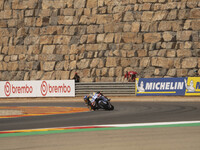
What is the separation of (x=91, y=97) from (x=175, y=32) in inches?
745

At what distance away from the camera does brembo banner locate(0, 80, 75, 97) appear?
34688mm

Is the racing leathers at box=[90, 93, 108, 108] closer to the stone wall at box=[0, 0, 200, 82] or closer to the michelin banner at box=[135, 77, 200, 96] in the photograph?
the michelin banner at box=[135, 77, 200, 96]

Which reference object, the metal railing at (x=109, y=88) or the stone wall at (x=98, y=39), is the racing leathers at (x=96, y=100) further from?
the stone wall at (x=98, y=39)

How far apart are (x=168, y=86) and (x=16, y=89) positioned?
12893mm

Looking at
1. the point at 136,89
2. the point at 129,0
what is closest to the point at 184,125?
the point at 136,89

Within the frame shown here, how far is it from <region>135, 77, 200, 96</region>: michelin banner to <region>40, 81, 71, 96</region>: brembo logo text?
19.0ft

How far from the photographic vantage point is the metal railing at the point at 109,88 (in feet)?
109

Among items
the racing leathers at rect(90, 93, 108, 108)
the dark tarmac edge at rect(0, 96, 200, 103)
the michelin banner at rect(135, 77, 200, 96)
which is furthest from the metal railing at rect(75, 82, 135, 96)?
the racing leathers at rect(90, 93, 108, 108)

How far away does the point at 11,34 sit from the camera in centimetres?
4384

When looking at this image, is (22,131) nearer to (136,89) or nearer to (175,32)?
(136,89)

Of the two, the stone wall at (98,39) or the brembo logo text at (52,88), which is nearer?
the brembo logo text at (52,88)

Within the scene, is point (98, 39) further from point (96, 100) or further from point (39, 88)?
point (96, 100)

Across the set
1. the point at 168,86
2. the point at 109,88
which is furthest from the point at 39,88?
the point at 168,86

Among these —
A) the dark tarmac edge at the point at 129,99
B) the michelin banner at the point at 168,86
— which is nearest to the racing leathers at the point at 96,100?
the dark tarmac edge at the point at 129,99
